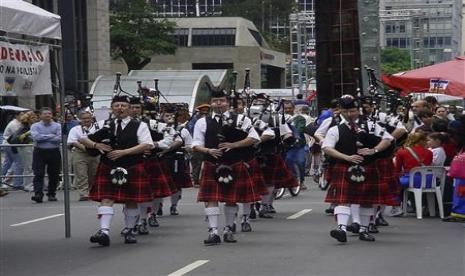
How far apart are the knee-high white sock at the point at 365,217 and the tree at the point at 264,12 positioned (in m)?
86.0

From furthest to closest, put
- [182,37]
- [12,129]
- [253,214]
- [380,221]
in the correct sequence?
[182,37] → [12,129] → [253,214] → [380,221]

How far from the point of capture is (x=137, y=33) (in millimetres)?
70688

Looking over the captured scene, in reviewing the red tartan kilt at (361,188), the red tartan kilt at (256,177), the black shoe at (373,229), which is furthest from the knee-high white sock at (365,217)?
the red tartan kilt at (256,177)

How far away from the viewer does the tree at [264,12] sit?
97875mm

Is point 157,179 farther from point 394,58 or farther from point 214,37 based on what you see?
point 394,58

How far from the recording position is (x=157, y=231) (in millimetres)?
13180

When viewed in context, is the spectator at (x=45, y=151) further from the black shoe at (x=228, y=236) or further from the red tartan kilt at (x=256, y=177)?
the black shoe at (x=228, y=236)

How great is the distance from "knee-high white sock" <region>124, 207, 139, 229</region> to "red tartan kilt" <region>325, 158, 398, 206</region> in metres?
2.27

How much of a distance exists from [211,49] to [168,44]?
18.6m

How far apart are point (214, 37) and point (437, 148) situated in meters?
76.6

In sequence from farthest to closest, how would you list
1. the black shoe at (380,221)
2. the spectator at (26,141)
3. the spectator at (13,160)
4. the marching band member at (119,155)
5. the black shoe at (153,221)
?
the spectator at (26,141) → the spectator at (13,160) → the black shoe at (153,221) → the black shoe at (380,221) → the marching band member at (119,155)

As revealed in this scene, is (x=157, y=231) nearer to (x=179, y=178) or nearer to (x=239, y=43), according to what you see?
(x=179, y=178)

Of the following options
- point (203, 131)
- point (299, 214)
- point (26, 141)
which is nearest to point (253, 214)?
point (299, 214)

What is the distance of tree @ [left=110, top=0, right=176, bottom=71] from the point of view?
69.8 metres
